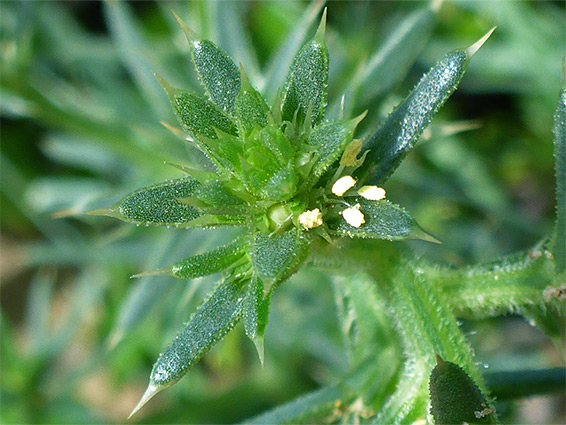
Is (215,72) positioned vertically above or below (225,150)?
above

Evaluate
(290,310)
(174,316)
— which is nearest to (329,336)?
(290,310)

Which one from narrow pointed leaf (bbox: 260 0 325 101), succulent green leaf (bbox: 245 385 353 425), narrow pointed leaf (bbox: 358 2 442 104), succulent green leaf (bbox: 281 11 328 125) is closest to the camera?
succulent green leaf (bbox: 281 11 328 125)

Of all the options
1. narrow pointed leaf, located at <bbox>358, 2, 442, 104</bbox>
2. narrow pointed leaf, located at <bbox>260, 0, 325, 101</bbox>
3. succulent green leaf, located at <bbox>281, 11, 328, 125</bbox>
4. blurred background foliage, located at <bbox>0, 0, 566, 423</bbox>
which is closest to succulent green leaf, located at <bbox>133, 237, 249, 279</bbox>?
succulent green leaf, located at <bbox>281, 11, 328, 125</bbox>

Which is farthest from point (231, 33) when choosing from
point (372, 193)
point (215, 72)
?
point (372, 193)

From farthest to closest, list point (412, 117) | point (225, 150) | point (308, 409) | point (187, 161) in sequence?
point (187, 161) → point (308, 409) → point (412, 117) → point (225, 150)

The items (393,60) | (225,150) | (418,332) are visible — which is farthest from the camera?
(393,60)

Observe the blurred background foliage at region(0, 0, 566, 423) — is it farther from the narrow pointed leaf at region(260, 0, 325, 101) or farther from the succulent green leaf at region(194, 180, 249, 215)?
the succulent green leaf at region(194, 180, 249, 215)

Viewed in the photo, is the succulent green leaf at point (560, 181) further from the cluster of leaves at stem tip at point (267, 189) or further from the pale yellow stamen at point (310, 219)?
the pale yellow stamen at point (310, 219)

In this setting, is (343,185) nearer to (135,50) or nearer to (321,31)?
(321,31)
